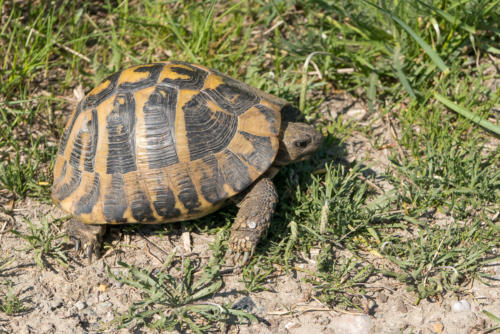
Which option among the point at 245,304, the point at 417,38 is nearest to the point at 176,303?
the point at 245,304

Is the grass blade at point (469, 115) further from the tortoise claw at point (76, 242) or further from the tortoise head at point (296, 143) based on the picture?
the tortoise claw at point (76, 242)

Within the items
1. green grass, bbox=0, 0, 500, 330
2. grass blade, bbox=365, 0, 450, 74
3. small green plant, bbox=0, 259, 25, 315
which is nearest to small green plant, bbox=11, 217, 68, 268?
small green plant, bbox=0, 259, 25, 315

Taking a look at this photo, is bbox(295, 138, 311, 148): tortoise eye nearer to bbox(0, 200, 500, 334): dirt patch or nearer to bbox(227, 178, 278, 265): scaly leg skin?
bbox(227, 178, 278, 265): scaly leg skin

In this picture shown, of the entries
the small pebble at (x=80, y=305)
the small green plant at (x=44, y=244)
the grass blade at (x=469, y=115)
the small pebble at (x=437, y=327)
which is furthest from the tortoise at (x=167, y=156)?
the grass blade at (x=469, y=115)

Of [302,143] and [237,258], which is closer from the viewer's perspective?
[237,258]

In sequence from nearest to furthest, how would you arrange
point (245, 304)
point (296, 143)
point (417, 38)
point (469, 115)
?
point (245, 304) < point (296, 143) < point (417, 38) < point (469, 115)

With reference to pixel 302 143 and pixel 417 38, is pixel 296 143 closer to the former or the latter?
pixel 302 143

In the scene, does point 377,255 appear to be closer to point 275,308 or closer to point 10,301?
point 275,308
